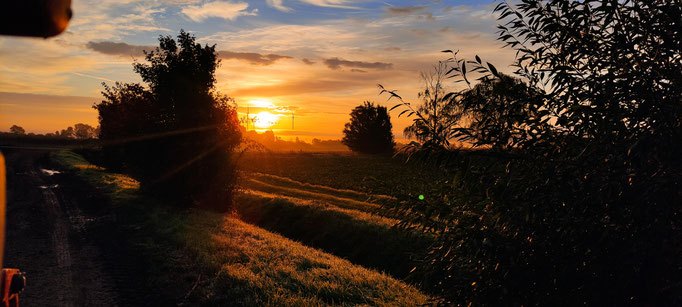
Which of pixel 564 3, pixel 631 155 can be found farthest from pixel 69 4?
pixel 564 3

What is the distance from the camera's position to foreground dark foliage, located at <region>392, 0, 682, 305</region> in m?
4.99

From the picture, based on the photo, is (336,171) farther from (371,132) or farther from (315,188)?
(371,132)

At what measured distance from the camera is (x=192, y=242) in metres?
15.7

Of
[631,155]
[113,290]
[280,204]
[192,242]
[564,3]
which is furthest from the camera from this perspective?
[280,204]

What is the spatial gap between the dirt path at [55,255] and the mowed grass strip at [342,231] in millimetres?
10631

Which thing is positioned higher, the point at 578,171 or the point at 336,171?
the point at 578,171

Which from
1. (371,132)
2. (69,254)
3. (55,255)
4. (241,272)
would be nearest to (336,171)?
(371,132)

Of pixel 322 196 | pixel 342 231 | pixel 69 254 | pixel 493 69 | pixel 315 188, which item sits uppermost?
pixel 493 69

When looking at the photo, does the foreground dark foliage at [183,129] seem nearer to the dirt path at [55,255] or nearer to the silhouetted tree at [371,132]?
the dirt path at [55,255]

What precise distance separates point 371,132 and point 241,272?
86709mm

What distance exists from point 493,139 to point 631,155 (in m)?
2.07

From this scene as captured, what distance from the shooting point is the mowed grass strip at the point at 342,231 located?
60.6 feet

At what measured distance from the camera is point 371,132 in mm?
97688

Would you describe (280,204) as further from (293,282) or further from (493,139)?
(493,139)
